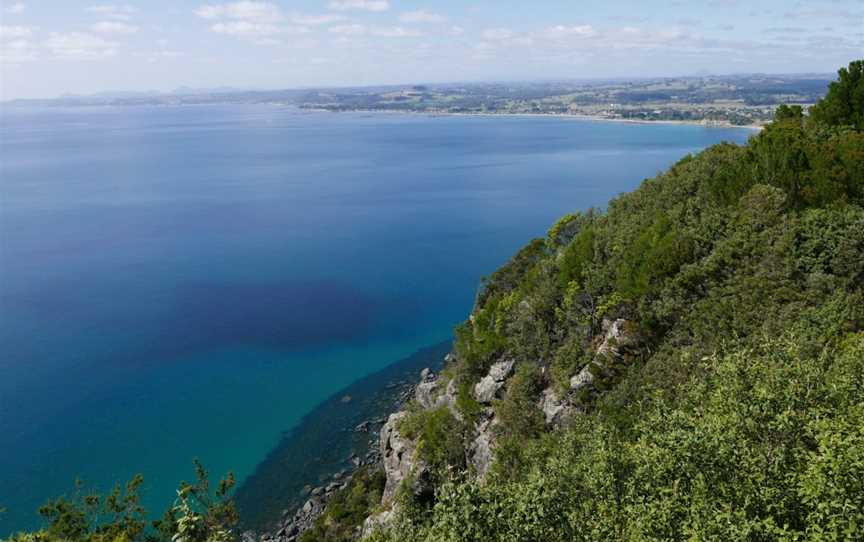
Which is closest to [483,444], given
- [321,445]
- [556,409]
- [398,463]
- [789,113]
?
[556,409]

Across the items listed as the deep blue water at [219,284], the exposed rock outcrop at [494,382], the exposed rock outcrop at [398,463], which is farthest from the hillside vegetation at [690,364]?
the deep blue water at [219,284]

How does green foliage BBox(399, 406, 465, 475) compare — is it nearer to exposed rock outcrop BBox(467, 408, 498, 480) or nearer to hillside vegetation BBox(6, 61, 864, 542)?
hillside vegetation BBox(6, 61, 864, 542)

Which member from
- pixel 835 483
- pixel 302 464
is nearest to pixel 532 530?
pixel 835 483

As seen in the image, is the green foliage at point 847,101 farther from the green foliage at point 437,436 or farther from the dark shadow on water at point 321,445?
the dark shadow on water at point 321,445

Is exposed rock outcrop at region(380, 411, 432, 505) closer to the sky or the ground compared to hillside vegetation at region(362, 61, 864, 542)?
closer to the ground

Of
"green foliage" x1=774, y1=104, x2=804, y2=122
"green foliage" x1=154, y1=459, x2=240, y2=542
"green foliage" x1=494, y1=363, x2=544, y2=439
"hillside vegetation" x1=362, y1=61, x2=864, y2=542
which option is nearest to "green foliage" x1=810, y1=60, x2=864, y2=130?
"hillside vegetation" x1=362, y1=61, x2=864, y2=542

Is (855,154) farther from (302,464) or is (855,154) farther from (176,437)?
(176,437)
